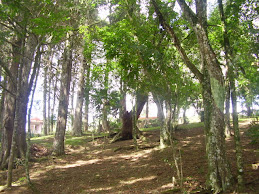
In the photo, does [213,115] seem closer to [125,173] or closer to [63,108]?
[125,173]

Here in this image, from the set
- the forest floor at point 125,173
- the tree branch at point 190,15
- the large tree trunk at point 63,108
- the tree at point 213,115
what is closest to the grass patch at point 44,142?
the large tree trunk at point 63,108

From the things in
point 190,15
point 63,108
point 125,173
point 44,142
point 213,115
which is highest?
point 190,15

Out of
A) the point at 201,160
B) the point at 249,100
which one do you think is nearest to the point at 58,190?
the point at 201,160

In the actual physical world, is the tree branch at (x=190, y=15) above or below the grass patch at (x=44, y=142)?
above

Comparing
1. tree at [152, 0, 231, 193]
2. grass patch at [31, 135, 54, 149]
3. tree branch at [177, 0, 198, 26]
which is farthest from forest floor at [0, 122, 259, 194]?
tree branch at [177, 0, 198, 26]

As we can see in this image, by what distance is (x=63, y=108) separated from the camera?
12227 mm

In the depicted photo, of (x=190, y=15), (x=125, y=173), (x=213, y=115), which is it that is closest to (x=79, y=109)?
(x=125, y=173)

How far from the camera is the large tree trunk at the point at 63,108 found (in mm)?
11695

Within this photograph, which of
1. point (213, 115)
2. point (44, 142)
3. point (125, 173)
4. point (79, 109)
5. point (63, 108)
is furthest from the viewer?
point (79, 109)

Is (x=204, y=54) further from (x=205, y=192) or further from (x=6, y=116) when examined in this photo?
(x=6, y=116)

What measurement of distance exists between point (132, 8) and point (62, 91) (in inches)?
244

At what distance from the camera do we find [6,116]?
970 centimetres

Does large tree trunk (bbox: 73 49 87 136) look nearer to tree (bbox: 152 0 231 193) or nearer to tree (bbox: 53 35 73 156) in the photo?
tree (bbox: 53 35 73 156)

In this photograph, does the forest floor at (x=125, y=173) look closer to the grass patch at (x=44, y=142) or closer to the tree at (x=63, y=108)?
the tree at (x=63, y=108)
